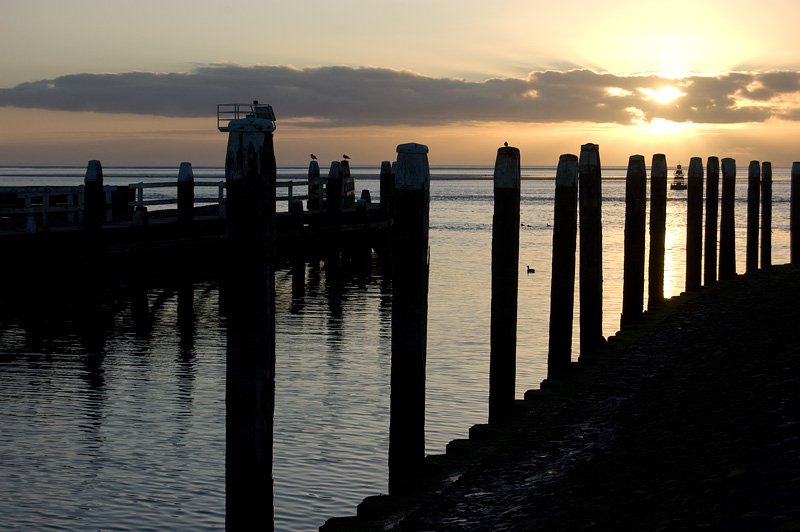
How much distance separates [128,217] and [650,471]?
22303 millimetres

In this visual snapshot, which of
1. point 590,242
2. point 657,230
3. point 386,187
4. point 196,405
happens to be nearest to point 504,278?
point 590,242

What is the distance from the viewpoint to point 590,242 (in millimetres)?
11945

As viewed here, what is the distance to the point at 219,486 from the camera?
28.9ft

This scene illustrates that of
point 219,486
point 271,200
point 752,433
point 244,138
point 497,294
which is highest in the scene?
point 244,138

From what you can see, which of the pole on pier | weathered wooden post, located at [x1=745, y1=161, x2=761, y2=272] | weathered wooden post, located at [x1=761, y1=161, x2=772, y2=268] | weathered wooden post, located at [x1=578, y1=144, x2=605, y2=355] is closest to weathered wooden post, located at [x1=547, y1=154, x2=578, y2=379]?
weathered wooden post, located at [x1=578, y1=144, x2=605, y2=355]

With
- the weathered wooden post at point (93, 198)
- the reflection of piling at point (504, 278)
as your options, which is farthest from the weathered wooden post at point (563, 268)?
the weathered wooden post at point (93, 198)

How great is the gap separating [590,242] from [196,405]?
528 centimetres

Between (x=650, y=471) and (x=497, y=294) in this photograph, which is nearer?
(x=650, y=471)

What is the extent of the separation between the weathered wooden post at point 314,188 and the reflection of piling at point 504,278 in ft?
69.9

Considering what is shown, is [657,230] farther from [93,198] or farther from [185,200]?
[185,200]

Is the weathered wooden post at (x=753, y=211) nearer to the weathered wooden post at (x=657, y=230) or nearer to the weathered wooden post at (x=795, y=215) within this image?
the weathered wooden post at (x=795, y=215)

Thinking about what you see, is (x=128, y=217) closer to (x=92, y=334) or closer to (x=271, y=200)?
(x=92, y=334)

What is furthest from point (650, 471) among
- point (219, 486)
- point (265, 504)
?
point (219, 486)

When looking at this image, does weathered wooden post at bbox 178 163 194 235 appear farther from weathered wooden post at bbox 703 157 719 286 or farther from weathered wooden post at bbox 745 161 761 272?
weathered wooden post at bbox 745 161 761 272
